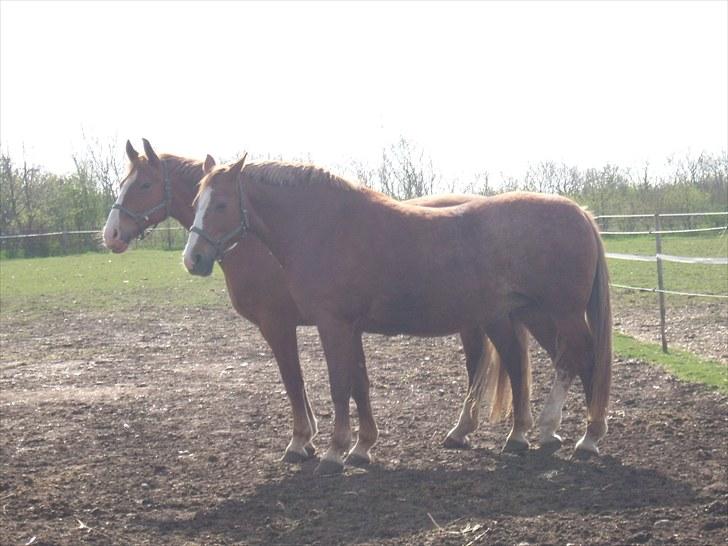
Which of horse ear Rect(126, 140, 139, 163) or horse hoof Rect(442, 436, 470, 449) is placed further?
horse ear Rect(126, 140, 139, 163)

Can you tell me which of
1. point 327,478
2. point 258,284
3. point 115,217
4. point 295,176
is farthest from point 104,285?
point 327,478

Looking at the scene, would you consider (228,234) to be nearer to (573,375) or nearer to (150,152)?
(150,152)

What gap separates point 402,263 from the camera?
18.2ft

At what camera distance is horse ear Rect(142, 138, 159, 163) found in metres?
6.51

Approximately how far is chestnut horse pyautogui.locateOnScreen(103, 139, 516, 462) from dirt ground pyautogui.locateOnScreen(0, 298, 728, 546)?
27 cm

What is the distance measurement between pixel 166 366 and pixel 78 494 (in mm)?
4728

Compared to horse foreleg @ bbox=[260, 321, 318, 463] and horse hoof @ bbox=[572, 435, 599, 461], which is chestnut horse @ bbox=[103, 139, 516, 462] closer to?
horse foreleg @ bbox=[260, 321, 318, 463]

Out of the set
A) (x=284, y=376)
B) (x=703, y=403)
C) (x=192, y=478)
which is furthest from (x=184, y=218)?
(x=703, y=403)

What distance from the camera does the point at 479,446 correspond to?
20.0 feet

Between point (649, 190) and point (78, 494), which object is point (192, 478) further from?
point (649, 190)

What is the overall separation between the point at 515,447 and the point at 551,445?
236 mm

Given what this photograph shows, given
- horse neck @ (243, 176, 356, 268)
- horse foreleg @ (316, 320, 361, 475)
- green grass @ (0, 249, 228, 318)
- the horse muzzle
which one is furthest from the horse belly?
green grass @ (0, 249, 228, 318)

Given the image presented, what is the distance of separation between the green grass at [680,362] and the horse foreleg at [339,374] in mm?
3347

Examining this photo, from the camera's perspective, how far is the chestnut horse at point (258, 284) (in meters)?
6.05
